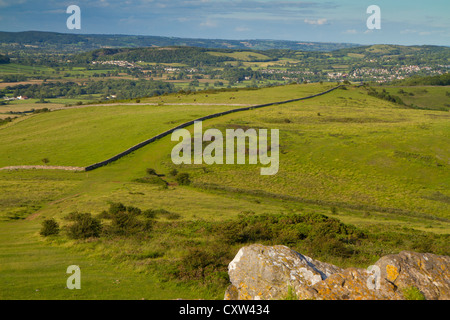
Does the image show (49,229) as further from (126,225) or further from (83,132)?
(83,132)

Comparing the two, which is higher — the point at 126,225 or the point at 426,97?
the point at 426,97

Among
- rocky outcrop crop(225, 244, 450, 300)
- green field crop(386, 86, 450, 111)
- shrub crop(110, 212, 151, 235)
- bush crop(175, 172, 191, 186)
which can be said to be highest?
green field crop(386, 86, 450, 111)

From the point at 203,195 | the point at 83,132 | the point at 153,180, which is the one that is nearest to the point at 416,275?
the point at 203,195

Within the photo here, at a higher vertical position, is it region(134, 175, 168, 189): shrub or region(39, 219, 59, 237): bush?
region(39, 219, 59, 237): bush

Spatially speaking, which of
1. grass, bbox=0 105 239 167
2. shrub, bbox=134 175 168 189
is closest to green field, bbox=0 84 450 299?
grass, bbox=0 105 239 167

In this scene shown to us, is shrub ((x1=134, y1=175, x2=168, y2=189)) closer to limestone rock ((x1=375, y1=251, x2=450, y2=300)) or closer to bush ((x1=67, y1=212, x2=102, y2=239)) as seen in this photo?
bush ((x1=67, y1=212, x2=102, y2=239))
